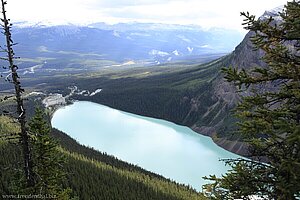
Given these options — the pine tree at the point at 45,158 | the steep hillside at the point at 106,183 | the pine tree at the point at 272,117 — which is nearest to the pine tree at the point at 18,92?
the pine tree at the point at 45,158

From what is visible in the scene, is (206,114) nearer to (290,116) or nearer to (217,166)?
(217,166)

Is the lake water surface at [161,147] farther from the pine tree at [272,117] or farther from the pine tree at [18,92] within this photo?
the pine tree at [272,117]

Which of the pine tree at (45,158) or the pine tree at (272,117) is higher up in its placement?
the pine tree at (272,117)

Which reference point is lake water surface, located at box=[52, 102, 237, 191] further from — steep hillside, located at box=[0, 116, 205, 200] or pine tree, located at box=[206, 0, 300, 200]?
pine tree, located at box=[206, 0, 300, 200]

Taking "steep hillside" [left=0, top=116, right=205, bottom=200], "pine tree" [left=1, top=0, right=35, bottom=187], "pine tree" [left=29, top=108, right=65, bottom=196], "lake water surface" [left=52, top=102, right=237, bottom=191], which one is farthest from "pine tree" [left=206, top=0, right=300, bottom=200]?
"lake water surface" [left=52, top=102, right=237, bottom=191]

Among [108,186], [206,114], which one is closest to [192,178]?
[108,186]

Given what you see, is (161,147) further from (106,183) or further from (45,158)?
(45,158)
